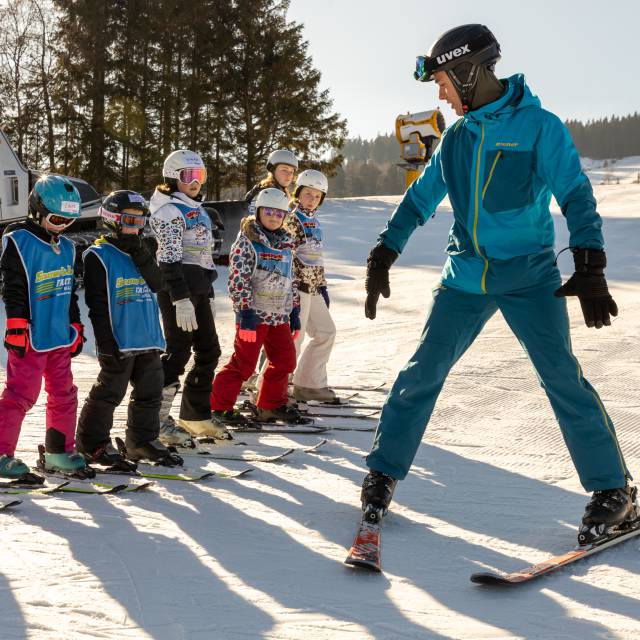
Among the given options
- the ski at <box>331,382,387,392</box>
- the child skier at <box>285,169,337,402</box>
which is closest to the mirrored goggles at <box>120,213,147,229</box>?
the child skier at <box>285,169,337,402</box>

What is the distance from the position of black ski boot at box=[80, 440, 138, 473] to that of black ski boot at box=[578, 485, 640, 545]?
2.30m

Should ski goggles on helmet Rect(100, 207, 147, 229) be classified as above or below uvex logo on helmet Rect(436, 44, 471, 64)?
below

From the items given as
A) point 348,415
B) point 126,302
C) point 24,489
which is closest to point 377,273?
point 126,302

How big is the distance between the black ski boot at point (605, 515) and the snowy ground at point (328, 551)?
89mm

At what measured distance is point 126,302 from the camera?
15.1 feet

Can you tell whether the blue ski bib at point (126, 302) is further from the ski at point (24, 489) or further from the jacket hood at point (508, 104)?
the jacket hood at point (508, 104)

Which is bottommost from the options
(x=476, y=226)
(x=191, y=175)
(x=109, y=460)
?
(x=109, y=460)

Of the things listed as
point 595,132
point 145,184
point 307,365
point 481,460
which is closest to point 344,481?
point 481,460

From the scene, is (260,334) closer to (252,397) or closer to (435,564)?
(252,397)

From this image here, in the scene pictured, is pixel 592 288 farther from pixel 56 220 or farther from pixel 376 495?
pixel 56 220

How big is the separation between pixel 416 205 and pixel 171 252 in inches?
72.2

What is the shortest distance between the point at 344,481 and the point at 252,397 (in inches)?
77.2

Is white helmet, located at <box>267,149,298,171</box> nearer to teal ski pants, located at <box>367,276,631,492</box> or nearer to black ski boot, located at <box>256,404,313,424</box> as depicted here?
black ski boot, located at <box>256,404,313,424</box>

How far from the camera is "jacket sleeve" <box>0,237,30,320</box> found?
4246 mm
